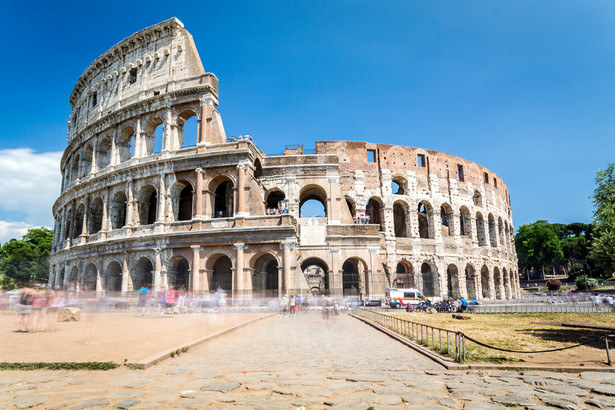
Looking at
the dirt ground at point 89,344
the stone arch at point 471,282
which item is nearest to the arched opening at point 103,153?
the dirt ground at point 89,344

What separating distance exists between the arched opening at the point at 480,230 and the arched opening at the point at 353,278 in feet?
45.3

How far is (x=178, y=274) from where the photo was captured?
28.7 m

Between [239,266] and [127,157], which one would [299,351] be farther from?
[127,157]

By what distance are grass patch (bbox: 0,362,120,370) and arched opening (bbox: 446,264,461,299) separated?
32.2 meters

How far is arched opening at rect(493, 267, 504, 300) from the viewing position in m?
38.6

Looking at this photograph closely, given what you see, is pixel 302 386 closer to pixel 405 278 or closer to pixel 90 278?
pixel 405 278

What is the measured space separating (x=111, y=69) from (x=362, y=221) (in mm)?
24686

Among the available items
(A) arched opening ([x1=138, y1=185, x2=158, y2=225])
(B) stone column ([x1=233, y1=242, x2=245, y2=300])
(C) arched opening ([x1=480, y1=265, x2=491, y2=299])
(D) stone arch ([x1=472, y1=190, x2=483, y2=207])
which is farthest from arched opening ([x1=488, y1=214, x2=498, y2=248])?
(A) arched opening ([x1=138, y1=185, x2=158, y2=225])

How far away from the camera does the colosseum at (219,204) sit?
2538cm

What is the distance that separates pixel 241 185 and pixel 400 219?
57.5 ft

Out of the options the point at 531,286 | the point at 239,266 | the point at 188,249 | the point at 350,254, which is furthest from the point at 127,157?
the point at 531,286

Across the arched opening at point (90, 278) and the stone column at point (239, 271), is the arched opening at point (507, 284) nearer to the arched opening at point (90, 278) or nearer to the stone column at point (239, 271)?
the stone column at point (239, 271)

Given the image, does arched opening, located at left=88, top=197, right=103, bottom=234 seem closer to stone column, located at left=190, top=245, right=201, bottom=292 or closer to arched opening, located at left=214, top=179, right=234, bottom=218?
arched opening, located at left=214, top=179, right=234, bottom=218

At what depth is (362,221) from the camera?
99.8ft
